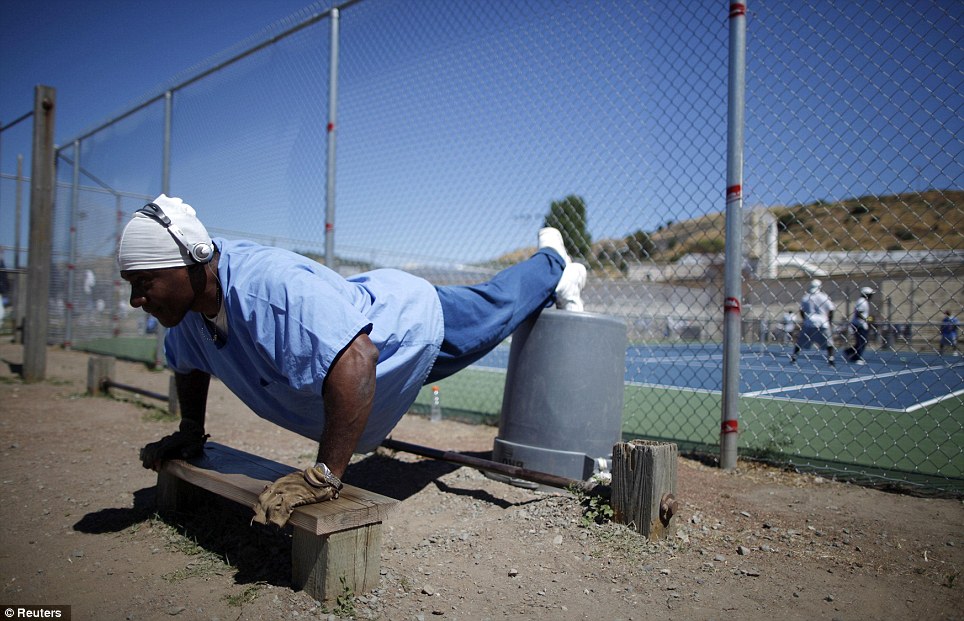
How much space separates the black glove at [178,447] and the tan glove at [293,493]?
0.93 meters

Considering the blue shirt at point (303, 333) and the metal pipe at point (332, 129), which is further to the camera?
the metal pipe at point (332, 129)

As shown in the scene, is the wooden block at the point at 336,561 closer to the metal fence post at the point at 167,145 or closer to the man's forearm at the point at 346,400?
the man's forearm at the point at 346,400

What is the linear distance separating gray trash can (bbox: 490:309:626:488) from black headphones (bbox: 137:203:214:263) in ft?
5.56

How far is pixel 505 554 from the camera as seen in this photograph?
2.46m

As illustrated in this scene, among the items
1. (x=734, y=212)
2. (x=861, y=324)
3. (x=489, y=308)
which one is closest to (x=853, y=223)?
(x=734, y=212)

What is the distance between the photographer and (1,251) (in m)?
9.80

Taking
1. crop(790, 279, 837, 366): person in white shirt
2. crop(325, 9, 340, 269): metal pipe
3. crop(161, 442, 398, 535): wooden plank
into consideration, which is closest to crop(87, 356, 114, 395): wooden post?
crop(325, 9, 340, 269): metal pipe

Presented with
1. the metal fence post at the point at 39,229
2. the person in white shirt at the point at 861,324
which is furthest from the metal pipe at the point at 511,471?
the metal fence post at the point at 39,229

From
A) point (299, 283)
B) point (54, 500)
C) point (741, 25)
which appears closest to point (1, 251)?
point (54, 500)

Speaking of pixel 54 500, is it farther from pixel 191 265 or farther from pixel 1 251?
pixel 1 251

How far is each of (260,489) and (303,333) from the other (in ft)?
1.95

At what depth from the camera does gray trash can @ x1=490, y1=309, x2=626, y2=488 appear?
→ 3137 mm

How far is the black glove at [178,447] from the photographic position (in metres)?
2.69

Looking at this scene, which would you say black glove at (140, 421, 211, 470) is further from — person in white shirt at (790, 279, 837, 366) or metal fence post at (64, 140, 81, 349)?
metal fence post at (64, 140, 81, 349)
